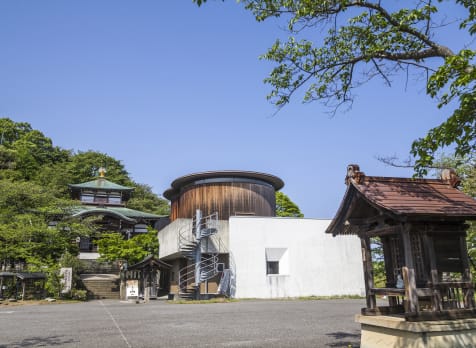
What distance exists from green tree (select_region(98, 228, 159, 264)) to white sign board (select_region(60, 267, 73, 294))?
15.0 ft

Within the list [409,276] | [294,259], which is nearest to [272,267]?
[294,259]

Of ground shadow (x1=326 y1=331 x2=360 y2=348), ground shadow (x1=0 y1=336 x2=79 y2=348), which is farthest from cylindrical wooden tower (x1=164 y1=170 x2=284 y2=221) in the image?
ground shadow (x1=326 y1=331 x2=360 y2=348)

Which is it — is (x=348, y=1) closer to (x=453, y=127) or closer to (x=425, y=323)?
(x=453, y=127)

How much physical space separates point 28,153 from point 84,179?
7.36 meters

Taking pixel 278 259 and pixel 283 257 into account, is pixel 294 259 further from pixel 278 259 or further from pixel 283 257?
Answer: pixel 278 259

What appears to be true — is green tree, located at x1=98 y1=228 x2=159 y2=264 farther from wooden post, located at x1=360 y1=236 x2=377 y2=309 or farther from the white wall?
wooden post, located at x1=360 y1=236 x2=377 y2=309

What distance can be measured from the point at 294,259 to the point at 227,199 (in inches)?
239

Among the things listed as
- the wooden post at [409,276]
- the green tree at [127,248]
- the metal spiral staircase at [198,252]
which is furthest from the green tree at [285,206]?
the wooden post at [409,276]

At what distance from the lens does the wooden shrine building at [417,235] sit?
5.87 meters

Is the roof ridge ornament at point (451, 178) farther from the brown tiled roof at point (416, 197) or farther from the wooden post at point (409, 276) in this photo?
the wooden post at point (409, 276)

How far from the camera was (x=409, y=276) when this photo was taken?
5785mm

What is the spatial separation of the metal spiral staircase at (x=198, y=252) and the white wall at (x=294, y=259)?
1280 mm

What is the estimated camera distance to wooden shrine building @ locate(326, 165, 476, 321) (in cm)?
587

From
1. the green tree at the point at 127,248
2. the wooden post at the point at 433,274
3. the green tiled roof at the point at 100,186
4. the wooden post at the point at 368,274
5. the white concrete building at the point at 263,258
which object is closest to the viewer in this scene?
the wooden post at the point at 433,274
